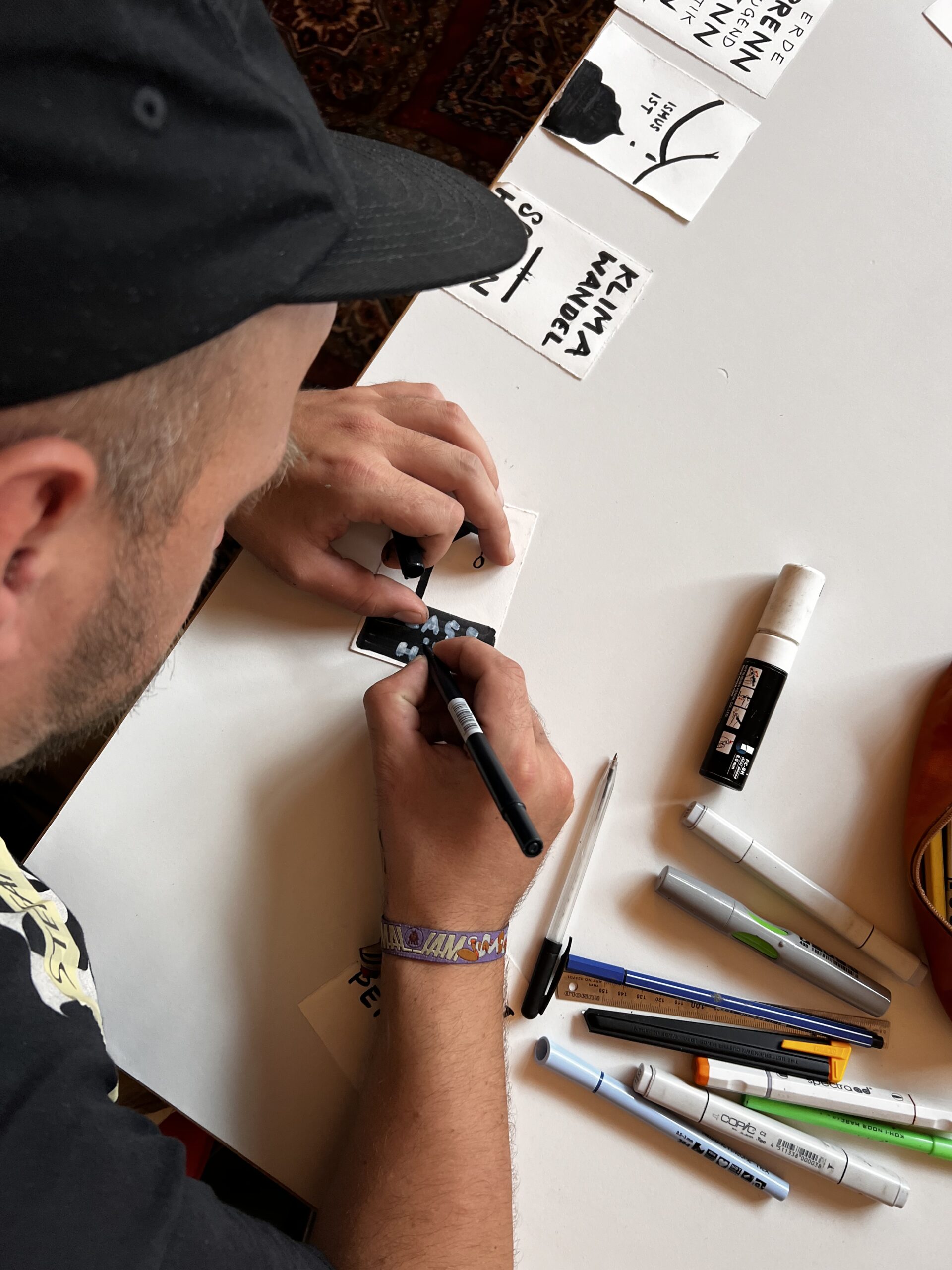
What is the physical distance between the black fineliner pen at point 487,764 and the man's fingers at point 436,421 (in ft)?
0.60

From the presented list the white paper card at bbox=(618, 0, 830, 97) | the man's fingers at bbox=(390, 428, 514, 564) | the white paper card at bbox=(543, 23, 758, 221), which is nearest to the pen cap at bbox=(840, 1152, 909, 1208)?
the man's fingers at bbox=(390, 428, 514, 564)

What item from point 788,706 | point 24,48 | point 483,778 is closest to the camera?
point 24,48

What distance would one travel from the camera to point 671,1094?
2.12 feet

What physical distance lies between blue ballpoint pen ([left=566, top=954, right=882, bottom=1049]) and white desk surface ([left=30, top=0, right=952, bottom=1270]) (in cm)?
1

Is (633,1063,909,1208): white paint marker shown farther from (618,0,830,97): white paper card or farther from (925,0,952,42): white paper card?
(925,0,952,42): white paper card

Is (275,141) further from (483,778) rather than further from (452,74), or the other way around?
(452,74)

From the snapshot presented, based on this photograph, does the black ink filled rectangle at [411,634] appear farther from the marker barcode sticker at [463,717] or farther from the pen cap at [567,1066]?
the pen cap at [567,1066]

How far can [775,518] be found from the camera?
2.61 feet

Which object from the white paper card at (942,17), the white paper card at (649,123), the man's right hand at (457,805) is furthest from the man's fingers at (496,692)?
the white paper card at (942,17)

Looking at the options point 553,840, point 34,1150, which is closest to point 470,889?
point 553,840

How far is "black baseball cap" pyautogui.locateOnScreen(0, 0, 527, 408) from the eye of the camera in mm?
335

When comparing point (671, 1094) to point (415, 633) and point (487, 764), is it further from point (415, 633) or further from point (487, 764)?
point (415, 633)

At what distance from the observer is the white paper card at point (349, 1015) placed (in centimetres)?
64

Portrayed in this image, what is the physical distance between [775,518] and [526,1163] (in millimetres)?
566
